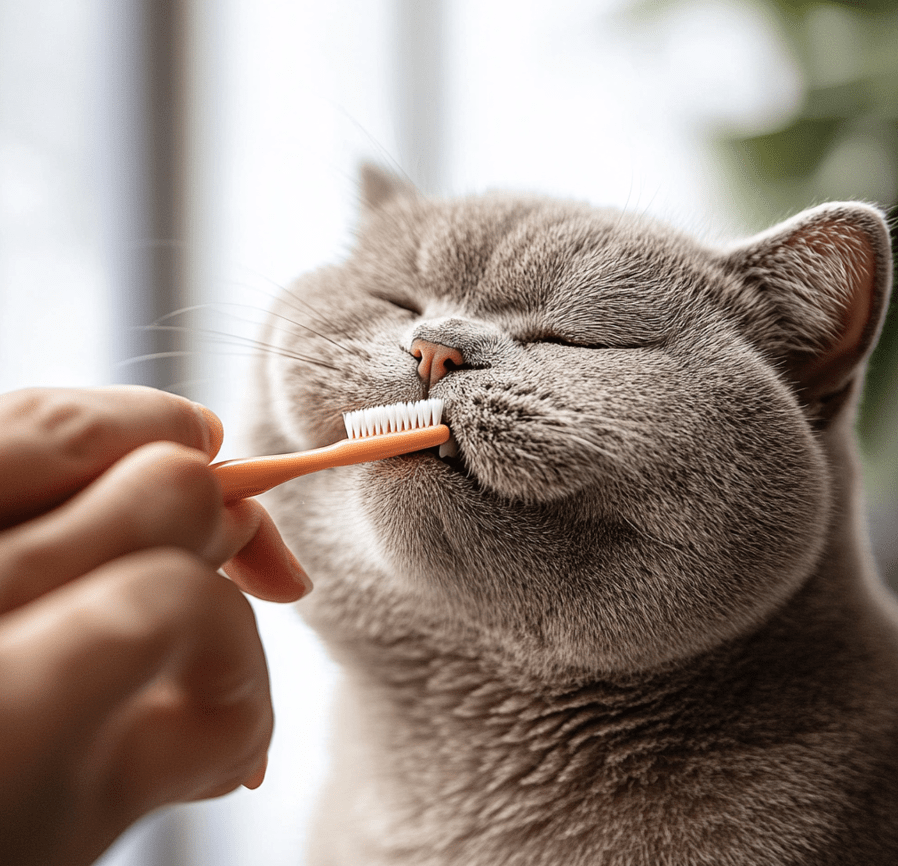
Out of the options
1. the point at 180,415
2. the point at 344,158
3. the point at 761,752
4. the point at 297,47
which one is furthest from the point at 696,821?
the point at 297,47

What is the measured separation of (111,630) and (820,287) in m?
0.60

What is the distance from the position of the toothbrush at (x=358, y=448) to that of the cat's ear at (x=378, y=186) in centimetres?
38

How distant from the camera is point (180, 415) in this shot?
40 centimetres

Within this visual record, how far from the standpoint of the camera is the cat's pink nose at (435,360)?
555 mm

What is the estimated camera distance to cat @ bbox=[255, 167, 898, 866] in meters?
0.54

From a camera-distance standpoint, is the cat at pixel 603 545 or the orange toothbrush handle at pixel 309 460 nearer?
the orange toothbrush handle at pixel 309 460

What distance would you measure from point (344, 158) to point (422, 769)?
0.84m

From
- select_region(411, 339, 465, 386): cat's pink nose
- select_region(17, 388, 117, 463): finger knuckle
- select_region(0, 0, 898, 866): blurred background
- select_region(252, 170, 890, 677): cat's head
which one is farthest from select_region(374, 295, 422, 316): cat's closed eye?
select_region(17, 388, 117, 463): finger knuckle

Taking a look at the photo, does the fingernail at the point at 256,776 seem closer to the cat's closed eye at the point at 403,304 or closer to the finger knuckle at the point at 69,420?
the finger knuckle at the point at 69,420

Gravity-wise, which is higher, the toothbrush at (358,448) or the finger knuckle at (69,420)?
the finger knuckle at (69,420)

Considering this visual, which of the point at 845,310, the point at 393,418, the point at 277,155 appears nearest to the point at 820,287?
the point at 845,310

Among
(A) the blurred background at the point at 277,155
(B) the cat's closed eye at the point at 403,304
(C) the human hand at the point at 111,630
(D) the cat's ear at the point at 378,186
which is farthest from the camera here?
(A) the blurred background at the point at 277,155

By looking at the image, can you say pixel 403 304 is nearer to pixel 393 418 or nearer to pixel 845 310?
pixel 393 418

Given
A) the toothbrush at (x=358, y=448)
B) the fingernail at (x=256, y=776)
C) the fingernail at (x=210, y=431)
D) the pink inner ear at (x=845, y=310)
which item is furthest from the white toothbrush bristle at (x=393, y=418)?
the pink inner ear at (x=845, y=310)
